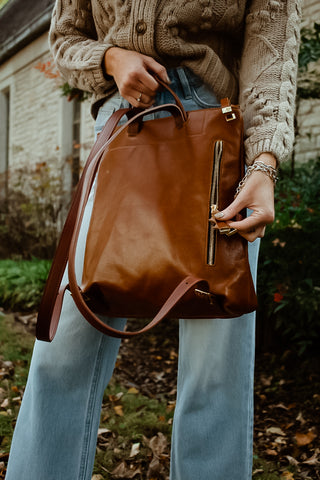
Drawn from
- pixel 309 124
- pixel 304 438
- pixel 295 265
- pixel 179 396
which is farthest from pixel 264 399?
pixel 309 124

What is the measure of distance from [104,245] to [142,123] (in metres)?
0.31

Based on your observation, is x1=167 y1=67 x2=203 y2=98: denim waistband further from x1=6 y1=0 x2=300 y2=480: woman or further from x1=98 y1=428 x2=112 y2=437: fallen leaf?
x1=98 y1=428 x2=112 y2=437: fallen leaf

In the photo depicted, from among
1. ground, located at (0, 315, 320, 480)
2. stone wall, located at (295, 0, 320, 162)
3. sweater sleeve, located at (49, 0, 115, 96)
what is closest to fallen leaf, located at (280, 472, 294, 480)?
ground, located at (0, 315, 320, 480)

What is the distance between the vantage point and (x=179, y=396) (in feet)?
4.14

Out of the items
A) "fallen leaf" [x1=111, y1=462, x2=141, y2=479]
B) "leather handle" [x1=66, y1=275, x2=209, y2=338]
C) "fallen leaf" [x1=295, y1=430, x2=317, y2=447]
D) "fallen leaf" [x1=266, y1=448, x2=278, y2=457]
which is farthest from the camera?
"fallen leaf" [x1=295, y1=430, x2=317, y2=447]

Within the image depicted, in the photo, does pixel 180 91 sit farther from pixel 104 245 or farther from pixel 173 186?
pixel 104 245

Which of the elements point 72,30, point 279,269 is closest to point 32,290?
point 279,269

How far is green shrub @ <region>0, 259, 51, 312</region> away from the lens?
16.2 feet

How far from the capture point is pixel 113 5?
3.80 feet

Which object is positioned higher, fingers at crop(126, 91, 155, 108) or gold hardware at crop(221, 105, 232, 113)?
fingers at crop(126, 91, 155, 108)

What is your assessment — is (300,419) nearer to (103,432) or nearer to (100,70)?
(103,432)

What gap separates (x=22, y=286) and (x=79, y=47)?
14.2 feet

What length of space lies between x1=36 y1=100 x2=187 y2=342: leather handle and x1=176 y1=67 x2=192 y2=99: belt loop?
141 millimetres

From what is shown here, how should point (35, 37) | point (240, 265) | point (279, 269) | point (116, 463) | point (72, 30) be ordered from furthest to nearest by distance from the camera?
point (35, 37)
point (279, 269)
point (116, 463)
point (72, 30)
point (240, 265)
